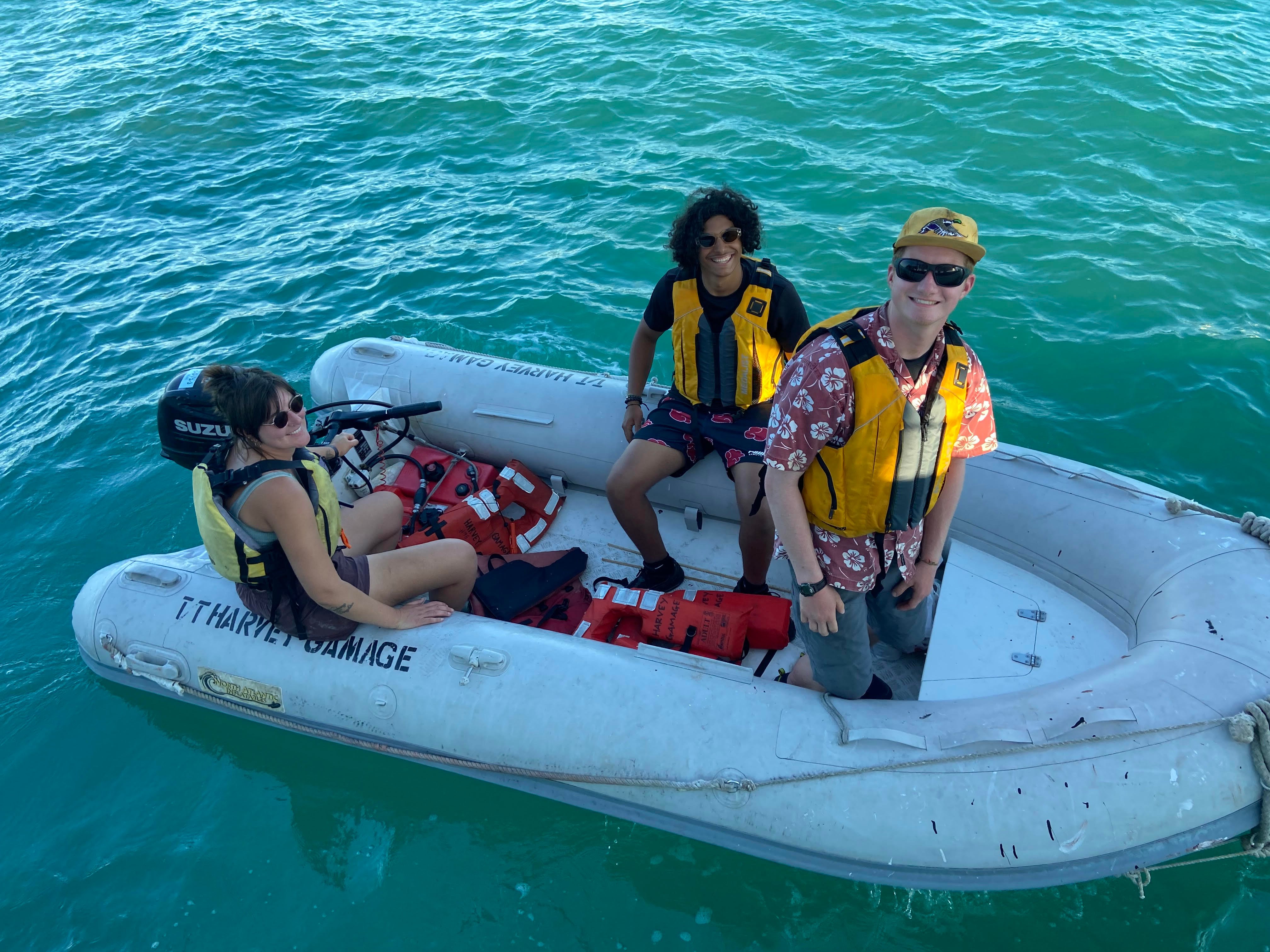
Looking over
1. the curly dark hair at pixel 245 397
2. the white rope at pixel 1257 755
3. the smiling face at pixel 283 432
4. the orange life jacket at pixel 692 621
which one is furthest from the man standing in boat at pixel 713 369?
→ the white rope at pixel 1257 755

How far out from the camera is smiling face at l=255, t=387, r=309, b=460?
2.39 meters

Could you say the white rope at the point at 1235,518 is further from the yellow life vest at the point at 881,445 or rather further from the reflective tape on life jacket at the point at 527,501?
the reflective tape on life jacket at the point at 527,501

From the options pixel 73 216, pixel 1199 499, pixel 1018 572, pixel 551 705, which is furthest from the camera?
pixel 73 216

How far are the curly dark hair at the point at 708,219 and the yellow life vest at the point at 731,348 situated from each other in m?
0.12

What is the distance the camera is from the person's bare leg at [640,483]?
3.35 m

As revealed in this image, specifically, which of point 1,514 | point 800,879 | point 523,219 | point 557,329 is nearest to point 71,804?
point 1,514

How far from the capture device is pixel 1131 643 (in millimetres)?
2842

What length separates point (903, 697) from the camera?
9.78 feet

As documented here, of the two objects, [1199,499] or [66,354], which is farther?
[66,354]

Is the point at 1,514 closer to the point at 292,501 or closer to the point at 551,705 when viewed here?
the point at 292,501

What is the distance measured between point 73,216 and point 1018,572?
816 centimetres

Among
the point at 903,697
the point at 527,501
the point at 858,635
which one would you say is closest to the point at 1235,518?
the point at 903,697

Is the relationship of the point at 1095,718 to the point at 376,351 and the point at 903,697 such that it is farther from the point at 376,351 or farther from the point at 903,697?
the point at 376,351

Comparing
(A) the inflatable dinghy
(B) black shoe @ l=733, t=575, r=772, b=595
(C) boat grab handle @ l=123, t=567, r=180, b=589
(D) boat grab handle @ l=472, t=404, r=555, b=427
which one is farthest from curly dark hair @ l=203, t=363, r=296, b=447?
(B) black shoe @ l=733, t=575, r=772, b=595
